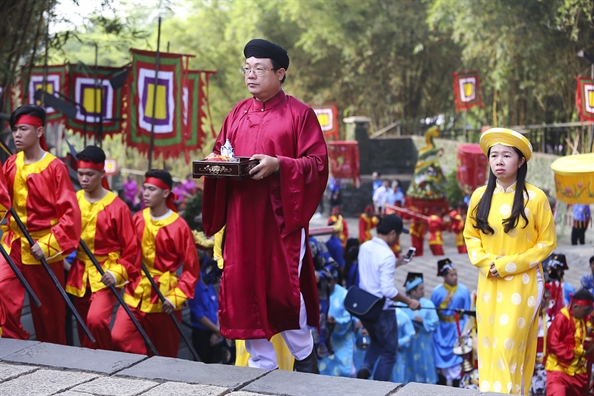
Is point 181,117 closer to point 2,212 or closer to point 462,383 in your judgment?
point 462,383

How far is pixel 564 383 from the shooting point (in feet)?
23.7

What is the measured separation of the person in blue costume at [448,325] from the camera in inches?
344

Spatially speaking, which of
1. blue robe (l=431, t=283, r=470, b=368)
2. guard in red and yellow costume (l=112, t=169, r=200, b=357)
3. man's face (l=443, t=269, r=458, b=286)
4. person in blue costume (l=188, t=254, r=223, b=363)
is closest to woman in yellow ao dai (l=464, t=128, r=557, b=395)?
guard in red and yellow costume (l=112, t=169, r=200, b=357)

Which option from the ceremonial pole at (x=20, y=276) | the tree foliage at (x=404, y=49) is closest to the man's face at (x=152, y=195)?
the ceremonial pole at (x=20, y=276)

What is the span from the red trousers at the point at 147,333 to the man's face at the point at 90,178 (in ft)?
2.94

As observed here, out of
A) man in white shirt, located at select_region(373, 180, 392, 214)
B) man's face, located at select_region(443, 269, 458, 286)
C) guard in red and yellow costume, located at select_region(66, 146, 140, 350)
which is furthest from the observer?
man in white shirt, located at select_region(373, 180, 392, 214)

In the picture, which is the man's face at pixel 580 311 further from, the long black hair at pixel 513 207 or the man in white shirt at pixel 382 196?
the man in white shirt at pixel 382 196

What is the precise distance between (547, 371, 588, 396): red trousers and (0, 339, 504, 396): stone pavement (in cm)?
342

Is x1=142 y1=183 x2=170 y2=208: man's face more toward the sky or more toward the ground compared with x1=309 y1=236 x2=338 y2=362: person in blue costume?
more toward the sky

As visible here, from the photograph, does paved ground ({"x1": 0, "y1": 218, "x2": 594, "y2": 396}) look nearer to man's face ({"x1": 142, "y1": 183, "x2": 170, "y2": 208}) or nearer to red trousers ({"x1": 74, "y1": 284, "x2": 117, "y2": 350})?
red trousers ({"x1": 74, "y1": 284, "x2": 117, "y2": 350})

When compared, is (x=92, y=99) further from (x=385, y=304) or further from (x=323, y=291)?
(x=385, y=304)

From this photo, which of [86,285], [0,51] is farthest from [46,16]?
[86,285]

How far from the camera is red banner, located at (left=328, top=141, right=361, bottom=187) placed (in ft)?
78.6

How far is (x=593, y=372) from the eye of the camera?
25.6 ft
